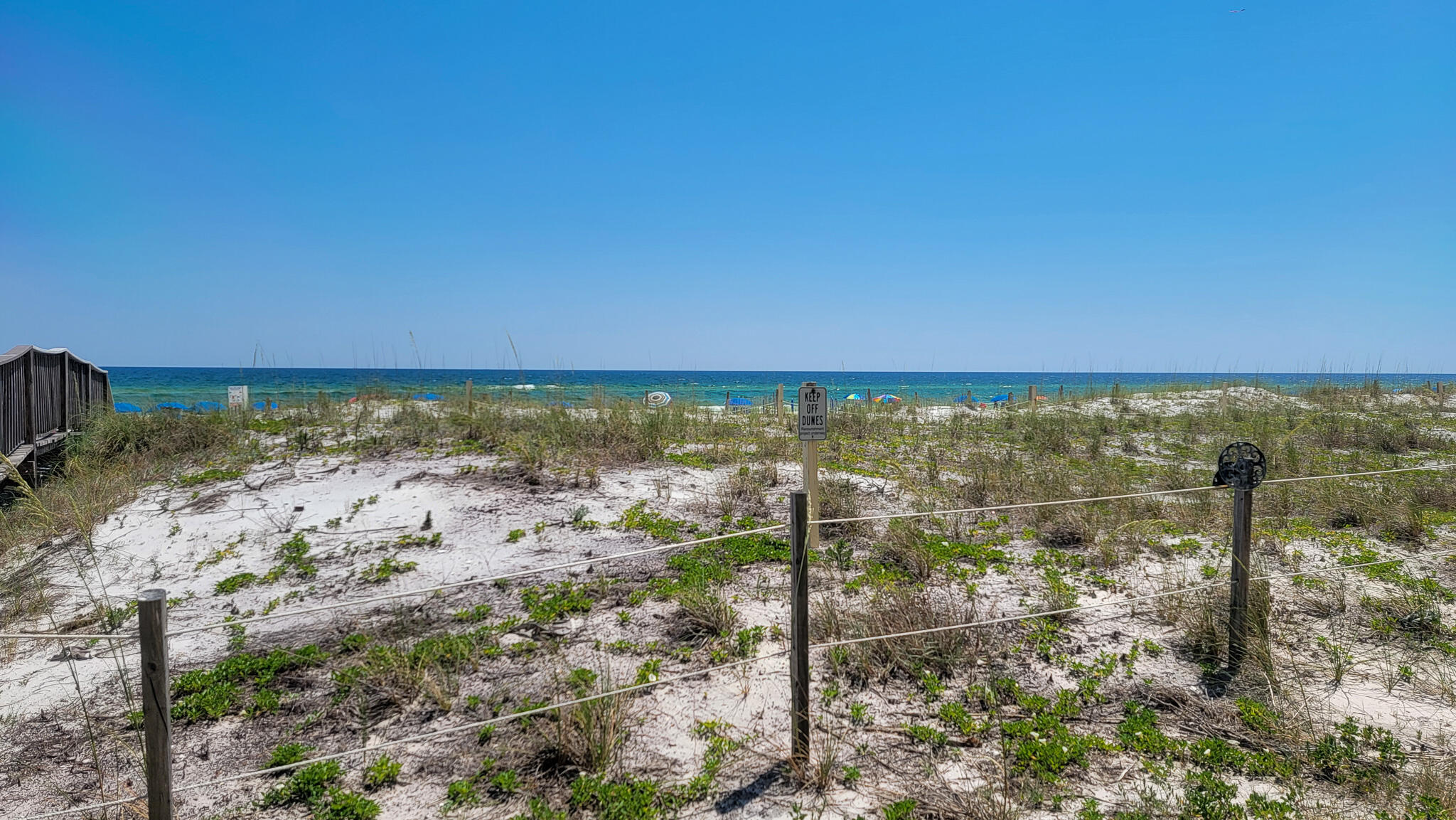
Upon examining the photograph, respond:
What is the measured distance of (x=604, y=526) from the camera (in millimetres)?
6371

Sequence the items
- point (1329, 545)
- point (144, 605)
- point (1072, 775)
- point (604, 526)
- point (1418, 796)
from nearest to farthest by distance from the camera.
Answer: point (144, 605), point (1418, 796), point (1072, 775), point (1329, 545), point (604, 526)

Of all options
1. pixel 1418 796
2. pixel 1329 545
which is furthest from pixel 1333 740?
pixel 1329 545

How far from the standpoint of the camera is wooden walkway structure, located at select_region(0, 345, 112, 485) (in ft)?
24.3

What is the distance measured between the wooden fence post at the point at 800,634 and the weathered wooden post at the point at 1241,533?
2710mm

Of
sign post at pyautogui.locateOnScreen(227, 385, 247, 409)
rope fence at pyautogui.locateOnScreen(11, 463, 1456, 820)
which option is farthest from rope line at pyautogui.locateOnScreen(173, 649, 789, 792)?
sign post at pyautogui.locateOnScreen(227, 385, 247, 409)

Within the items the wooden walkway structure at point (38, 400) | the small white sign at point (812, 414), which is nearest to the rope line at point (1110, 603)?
the small white sign at point (812, 414)

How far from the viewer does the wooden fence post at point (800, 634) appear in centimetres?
294

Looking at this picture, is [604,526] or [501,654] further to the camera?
[604,526]

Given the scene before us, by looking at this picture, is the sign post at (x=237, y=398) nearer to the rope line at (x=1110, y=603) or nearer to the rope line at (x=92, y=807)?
the rope line at (x=92, y=807)

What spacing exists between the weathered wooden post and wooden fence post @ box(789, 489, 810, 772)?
271cm

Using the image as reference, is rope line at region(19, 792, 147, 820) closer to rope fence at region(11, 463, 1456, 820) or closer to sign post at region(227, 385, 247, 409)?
rope fence at region(11, 463, 1456, 820)

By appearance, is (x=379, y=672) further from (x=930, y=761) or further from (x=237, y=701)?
(x=930, y=761)

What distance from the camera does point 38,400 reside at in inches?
322

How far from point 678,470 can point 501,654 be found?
460cm
